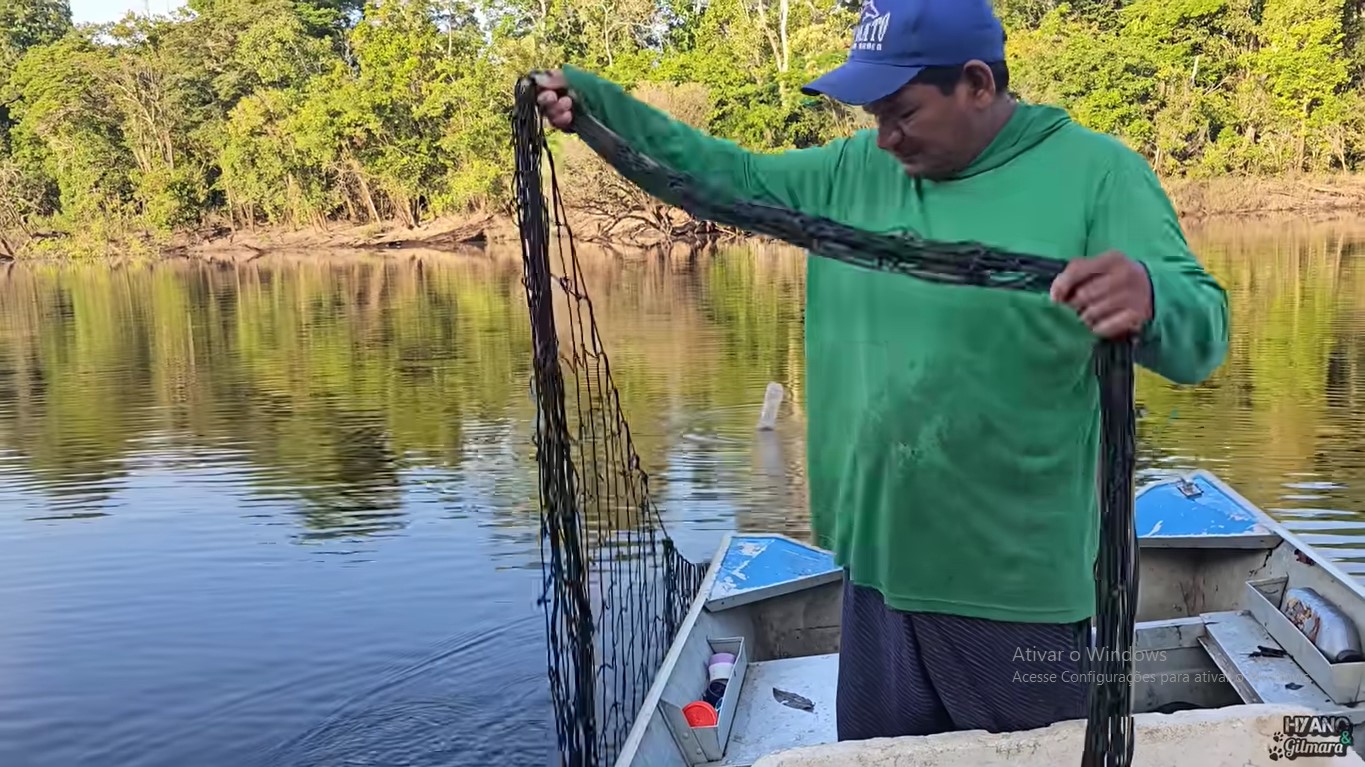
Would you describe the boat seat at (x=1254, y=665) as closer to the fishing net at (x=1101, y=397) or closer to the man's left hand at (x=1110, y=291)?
the fishing net at (x=1101, y=397)

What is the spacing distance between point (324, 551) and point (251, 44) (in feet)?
111

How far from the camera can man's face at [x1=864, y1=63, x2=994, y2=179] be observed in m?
1.61

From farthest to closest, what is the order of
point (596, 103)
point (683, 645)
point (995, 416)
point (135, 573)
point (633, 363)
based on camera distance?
point (633, 363)
point (135, 573)
point (683, 645)
point (596, 103)
point (995, 416)

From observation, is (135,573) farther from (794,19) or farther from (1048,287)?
(794,19)

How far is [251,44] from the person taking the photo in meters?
36.2

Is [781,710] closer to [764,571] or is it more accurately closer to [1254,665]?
[764,571]

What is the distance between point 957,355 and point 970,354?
0.02 metres

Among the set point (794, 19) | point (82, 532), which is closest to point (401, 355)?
point (82, 532)

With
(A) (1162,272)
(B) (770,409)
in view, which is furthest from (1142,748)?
(B) (770,409)

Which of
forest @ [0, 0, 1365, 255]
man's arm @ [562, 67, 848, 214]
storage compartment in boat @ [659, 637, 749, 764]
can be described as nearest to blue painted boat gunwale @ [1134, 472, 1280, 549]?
storage compartment in boat @ [659, 637, 749, 764]

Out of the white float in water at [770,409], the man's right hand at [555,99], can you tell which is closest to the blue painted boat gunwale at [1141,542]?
the man's right hand at [555,99]

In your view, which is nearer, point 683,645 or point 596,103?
point 596,103

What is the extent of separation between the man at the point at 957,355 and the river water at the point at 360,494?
3242mm

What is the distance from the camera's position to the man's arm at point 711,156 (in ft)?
5.88
